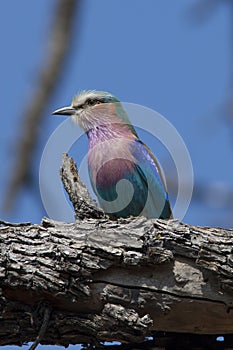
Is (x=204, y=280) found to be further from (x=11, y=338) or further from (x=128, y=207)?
(x=128, y=207)

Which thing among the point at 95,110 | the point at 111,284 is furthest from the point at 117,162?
the point at 111,284

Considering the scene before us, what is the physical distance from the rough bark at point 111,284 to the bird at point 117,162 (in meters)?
1.72

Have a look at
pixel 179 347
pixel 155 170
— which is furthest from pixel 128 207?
pixel 179 347

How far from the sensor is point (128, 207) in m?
5.48

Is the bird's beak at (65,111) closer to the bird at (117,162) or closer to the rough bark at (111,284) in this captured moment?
the bird at (117,162)

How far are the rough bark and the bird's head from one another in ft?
8.10

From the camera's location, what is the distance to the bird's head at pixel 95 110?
20.1 feet

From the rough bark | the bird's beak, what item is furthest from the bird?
the rough bark

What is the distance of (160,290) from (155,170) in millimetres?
2264

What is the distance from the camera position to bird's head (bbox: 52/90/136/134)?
6.14 m

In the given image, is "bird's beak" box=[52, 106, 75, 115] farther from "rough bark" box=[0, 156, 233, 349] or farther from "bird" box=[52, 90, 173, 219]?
"rough bark" box=[0, 156, 233, 349]

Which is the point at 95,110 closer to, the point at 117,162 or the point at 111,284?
the point at 117,162

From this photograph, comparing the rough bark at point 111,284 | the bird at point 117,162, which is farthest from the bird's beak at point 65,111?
the rough bark at point 111,284

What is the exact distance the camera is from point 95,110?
20.4 feet
